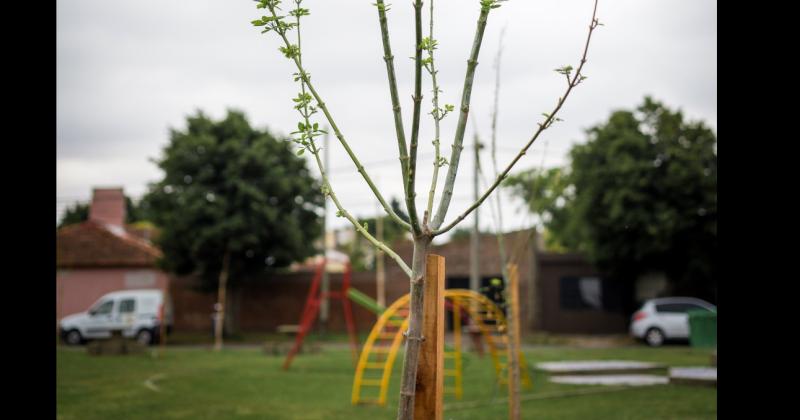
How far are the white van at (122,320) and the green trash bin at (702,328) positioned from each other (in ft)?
50.4

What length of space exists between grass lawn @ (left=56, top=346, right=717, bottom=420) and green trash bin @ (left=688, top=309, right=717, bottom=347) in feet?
12.9

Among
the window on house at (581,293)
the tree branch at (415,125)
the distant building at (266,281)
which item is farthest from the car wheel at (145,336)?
the tree branch at (415,125)

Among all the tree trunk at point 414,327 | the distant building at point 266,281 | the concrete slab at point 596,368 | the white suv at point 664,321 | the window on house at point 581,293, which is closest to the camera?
the tree trunk at point 414,327

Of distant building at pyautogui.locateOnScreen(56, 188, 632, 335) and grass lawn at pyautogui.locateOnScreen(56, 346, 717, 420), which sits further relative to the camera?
distant building at pyautogui.locateOnScreen(56, 188, 632, 335)

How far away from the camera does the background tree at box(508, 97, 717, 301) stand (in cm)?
2547

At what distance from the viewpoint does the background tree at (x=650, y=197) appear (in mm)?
25469

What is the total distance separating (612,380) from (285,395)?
5.14 metres

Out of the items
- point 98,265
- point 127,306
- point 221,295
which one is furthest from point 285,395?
point 98,265

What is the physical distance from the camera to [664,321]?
24.3 m

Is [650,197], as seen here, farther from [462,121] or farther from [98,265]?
[462,121]

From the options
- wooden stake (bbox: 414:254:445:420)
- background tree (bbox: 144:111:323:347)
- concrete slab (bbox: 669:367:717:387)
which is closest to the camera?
wooden stake (bbox: 414:254:445:420)

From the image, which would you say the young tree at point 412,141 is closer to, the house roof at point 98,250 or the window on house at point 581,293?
the window on house at point 581,293

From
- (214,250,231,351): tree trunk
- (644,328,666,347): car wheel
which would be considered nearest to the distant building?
(214,250,231,351): tree trunk

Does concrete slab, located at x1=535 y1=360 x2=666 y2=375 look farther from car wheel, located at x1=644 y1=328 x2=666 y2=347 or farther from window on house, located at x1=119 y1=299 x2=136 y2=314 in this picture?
window on house, located at x1=119 y1=299 x2=136 y2=314
